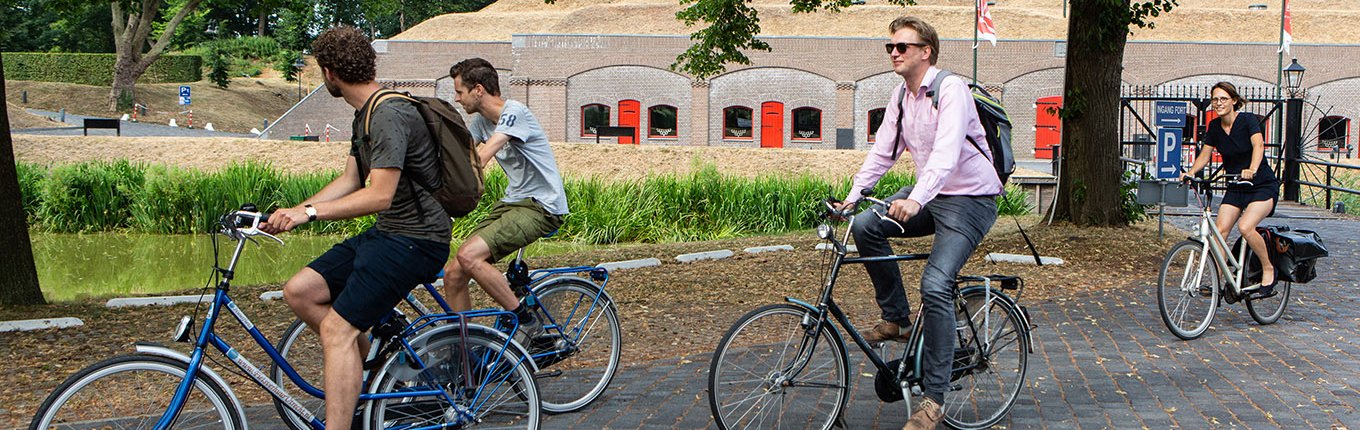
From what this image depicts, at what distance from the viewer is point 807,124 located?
44406 mm

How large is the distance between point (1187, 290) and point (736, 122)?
3722cm

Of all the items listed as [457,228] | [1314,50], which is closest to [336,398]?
[457,228]

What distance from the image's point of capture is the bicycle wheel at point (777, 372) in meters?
4.51

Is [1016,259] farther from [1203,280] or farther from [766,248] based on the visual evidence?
[1203,280]

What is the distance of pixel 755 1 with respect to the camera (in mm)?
57531

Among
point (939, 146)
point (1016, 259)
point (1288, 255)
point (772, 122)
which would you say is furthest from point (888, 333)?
point (772, 122)

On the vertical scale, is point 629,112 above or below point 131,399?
above

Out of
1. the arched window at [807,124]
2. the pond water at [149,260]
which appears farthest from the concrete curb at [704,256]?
the arched window at [807,124]

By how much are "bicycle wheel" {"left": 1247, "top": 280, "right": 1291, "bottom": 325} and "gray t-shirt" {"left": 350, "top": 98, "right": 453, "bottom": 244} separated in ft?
19.0

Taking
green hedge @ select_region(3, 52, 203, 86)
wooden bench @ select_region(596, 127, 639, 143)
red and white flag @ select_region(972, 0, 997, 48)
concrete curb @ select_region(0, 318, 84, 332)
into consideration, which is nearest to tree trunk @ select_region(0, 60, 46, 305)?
concrete curb @ select_region(0, 318, 84, 332)

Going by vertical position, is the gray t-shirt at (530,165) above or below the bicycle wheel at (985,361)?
above

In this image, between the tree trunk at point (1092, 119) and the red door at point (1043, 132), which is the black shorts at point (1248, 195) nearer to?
the tree trunk at point (1092, 119)

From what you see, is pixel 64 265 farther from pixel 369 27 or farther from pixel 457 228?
pixel 369 27

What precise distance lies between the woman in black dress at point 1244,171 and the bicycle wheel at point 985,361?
10.7 ft
